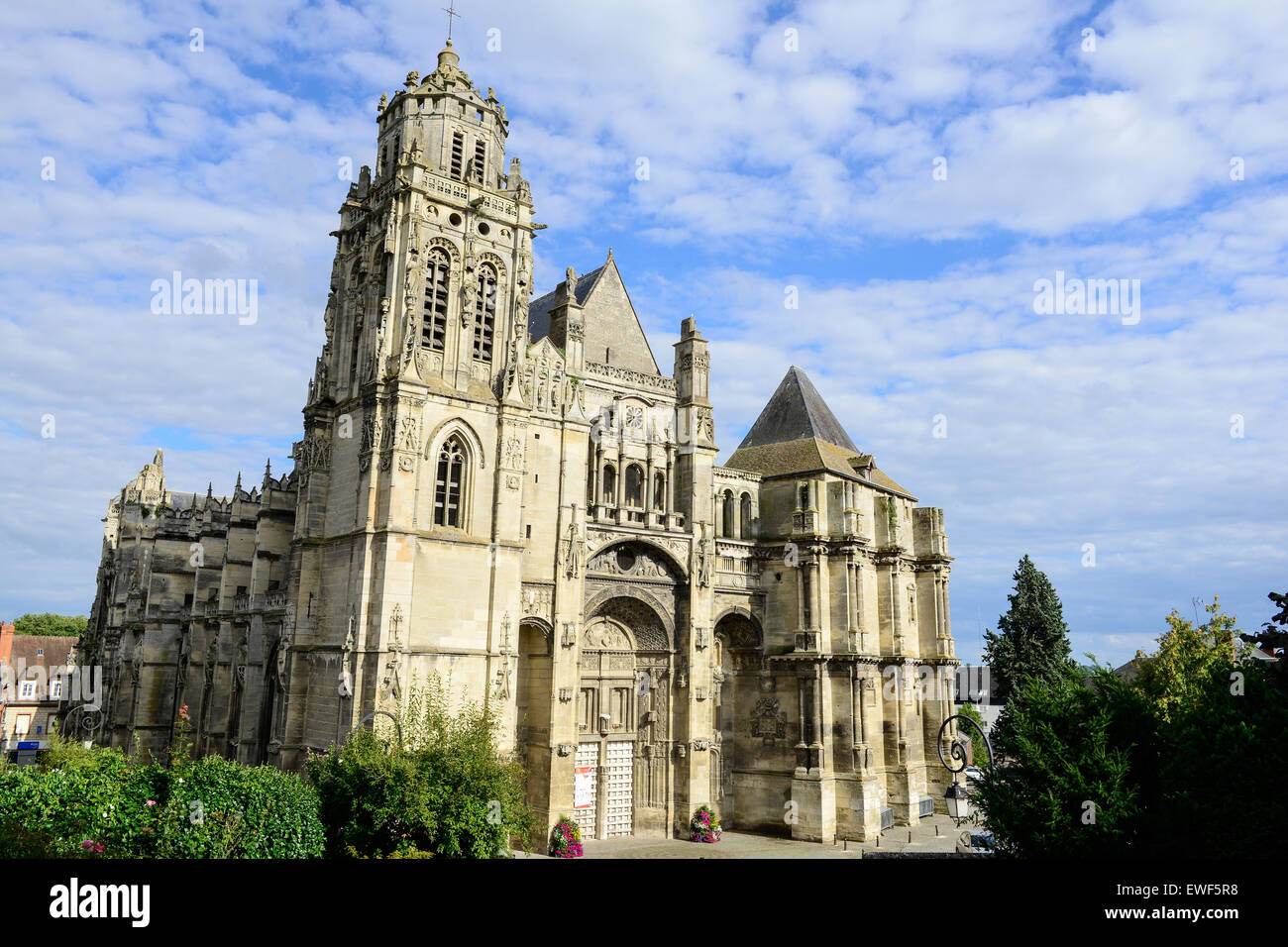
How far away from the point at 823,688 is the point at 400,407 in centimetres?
2477

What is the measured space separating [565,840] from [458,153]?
28.9m

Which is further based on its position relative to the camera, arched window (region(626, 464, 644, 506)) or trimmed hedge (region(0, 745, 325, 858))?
arched window (region(626, 464, 644, 506))

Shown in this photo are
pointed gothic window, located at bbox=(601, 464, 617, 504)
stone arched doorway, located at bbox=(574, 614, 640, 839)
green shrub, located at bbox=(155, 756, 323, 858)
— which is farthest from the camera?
pointed gothic window, located at bbox=(601, 464, 617, 504)

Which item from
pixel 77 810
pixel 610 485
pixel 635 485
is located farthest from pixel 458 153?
pixel 77 810

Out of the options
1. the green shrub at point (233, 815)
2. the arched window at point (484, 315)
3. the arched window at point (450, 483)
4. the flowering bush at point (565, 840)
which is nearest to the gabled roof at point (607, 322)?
the arched window at point (484, 315)

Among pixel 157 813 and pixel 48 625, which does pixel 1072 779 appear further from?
pixel 48 625

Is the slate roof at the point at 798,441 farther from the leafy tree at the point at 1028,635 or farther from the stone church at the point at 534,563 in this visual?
the leafy tree at the point at 1028,635

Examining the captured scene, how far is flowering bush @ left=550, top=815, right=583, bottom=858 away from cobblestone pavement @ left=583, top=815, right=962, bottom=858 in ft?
4.15

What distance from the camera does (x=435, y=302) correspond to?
37406mm

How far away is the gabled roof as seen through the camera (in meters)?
44.2

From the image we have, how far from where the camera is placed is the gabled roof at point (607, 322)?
44188 mm

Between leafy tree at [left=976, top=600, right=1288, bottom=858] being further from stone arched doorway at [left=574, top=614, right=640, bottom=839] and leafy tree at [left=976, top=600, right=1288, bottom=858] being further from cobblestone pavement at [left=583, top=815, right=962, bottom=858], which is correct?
stone arched doorway at [left=574, top=614, right=640, bottom=839]

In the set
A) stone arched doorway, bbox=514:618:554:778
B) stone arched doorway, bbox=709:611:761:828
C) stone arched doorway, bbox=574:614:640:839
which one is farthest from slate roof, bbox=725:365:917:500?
stone arched doorway, bbox=514:618:554:778

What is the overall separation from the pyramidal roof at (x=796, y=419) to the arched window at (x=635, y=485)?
40.3 ft
